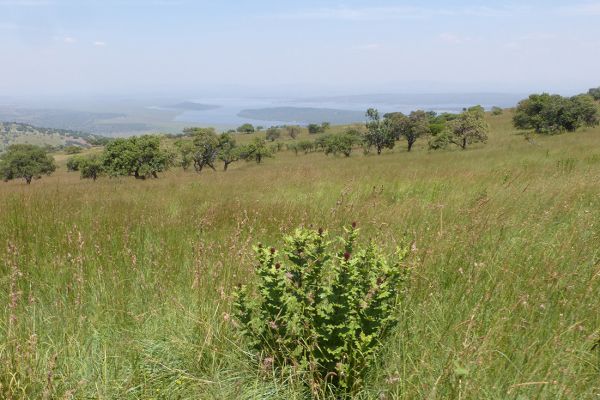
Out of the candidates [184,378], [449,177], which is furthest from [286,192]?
[184,378]

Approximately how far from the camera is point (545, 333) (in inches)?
99.3

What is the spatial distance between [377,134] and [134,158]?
26.0 metres

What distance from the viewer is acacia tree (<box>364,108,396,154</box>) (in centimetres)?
4700

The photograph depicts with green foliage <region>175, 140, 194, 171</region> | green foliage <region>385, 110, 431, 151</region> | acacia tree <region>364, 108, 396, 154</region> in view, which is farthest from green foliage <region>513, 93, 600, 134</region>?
green foliage <region>175, 140, 194, 171</region>

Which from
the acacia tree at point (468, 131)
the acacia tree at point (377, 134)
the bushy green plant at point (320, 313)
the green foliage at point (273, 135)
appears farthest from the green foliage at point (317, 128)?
the bushy green plant at point (320, 313)

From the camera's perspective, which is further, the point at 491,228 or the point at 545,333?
the point at 491,228

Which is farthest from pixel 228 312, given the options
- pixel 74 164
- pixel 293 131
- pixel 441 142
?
pixel 293 131

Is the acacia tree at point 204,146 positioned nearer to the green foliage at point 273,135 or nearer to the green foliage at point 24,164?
the green foliage at point 24,164

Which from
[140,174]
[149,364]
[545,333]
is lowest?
[140,174]

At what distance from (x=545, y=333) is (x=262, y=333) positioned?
1.70 m

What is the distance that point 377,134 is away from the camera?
47.6 meters

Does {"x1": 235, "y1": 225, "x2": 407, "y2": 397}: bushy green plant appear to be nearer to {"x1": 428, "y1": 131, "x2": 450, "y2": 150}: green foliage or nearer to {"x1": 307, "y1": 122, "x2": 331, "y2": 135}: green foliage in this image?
{"x1": 428, "y1": 131, "x2": 450, "y2": 150}: green foliage

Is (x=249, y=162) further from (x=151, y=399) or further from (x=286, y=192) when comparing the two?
(x=151, y=399)

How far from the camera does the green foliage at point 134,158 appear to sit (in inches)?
1527
